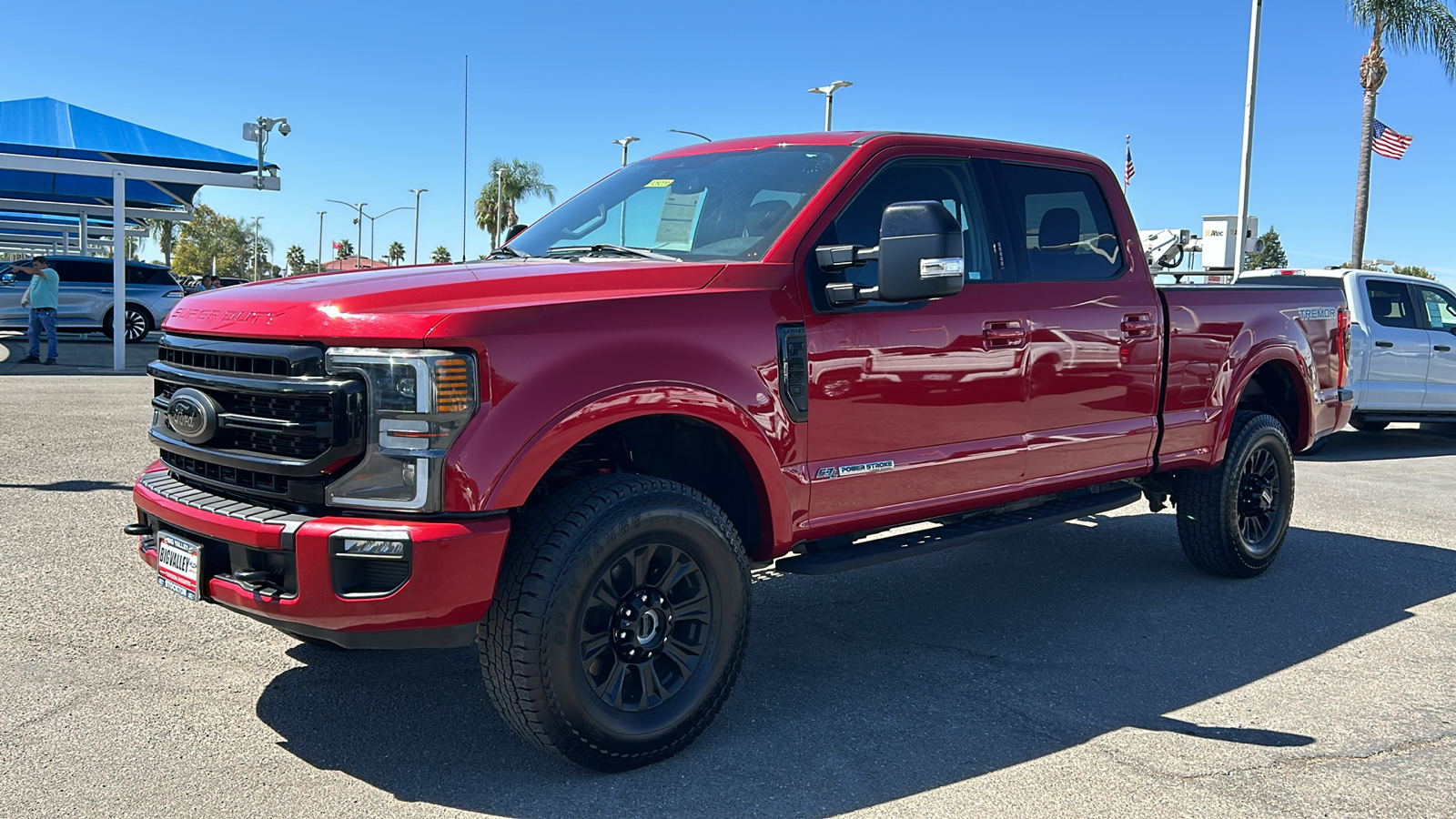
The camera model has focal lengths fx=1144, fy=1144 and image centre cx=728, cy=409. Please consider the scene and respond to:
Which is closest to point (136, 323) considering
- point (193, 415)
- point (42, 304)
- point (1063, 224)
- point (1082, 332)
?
point (42, 304)

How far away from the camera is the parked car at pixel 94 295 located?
21811mm

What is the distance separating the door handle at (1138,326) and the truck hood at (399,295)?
2295mm

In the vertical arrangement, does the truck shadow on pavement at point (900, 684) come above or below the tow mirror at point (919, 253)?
below

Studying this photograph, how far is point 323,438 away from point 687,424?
1201 millimetres

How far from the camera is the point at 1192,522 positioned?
6035 mm

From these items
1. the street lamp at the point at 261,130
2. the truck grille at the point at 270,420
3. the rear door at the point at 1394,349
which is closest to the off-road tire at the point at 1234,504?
the truck grille at the point at 270,420

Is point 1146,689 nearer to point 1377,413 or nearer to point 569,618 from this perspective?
point 569,618

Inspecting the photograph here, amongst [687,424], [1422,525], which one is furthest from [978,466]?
[1422,525]

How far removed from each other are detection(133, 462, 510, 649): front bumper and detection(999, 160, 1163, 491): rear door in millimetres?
2519

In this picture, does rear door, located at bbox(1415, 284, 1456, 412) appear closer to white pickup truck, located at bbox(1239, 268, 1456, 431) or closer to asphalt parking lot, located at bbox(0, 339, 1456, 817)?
white pickup truck, located at bbox(1239, 268, 1456, 431)

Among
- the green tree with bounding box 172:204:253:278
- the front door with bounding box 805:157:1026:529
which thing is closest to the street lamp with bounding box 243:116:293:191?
the front door with bounding box 805:157:1026:529

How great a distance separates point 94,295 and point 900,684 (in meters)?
22.6

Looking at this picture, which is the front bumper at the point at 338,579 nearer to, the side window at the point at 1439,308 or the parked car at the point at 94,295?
the side window at the point at 1439,308

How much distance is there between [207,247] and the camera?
100250 mm
